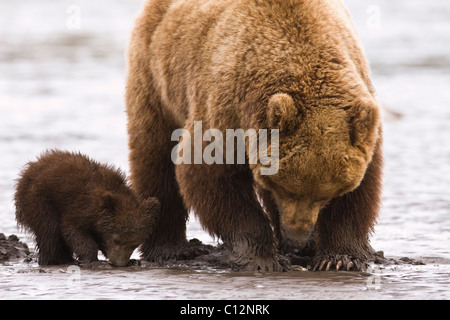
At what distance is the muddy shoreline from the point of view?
7.95m

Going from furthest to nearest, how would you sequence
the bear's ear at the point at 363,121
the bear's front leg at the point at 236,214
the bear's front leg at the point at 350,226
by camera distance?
the bear's front leg at the point at 350,226
the bear's front leg at the point at 236,214
the bear's ear at the point at 363,121

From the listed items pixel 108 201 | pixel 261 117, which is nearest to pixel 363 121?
pixel 261 117

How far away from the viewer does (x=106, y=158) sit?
13.5m

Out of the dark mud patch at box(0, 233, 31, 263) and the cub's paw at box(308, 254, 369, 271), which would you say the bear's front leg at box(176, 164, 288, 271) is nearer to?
the cub's paw at box(308, 254, 369, 271)

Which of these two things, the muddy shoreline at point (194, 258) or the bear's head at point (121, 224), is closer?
the bear's head at point (121, 224)

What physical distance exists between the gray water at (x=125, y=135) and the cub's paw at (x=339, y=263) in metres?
0.12

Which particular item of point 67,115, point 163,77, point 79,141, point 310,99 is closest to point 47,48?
point 67,115

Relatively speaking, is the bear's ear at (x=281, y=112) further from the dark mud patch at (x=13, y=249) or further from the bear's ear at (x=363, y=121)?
the dark mud patch at (x=13, y=249)

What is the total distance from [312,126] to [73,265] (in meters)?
2.44

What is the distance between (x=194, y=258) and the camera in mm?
8359

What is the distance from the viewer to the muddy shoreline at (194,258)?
7953 millimetres

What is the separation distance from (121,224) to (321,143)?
2.02 meters

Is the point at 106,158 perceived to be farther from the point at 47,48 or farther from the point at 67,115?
the point at 47,48

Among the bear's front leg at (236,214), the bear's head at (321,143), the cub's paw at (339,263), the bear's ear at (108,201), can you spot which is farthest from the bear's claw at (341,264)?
the bear's ear at (108,201)
